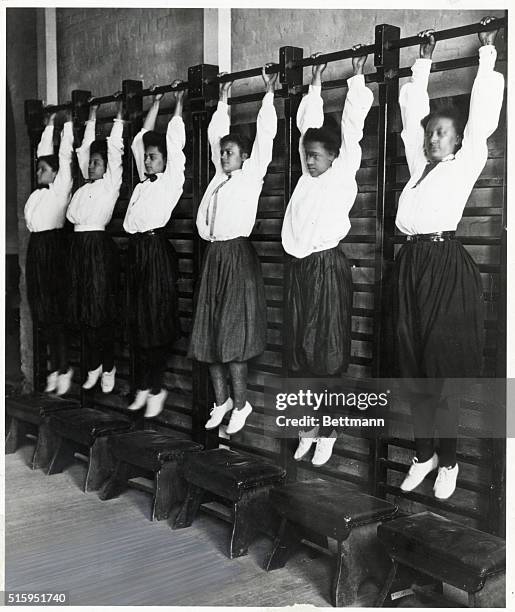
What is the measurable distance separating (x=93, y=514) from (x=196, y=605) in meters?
0.96

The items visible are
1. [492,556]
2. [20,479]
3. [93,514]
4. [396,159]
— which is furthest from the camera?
[20,479]

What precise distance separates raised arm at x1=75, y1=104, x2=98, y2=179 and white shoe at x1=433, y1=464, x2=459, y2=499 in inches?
92.8

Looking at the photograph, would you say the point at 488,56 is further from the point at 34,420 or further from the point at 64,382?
the point at 64,382

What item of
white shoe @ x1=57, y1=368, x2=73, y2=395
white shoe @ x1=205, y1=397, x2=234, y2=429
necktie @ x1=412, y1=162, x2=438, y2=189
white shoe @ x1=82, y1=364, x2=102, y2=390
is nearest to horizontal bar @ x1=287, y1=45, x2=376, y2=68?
necktie @ x1=412, y1=162, x2=438, y2=189

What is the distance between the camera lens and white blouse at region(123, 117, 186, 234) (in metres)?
3.40

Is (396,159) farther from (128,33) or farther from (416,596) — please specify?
(128,33)

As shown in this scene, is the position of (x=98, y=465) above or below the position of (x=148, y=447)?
below

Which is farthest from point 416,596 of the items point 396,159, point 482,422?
point 396,159

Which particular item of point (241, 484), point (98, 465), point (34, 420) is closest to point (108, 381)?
point (34, 420)

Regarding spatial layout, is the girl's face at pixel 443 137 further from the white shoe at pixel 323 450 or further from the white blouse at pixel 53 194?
the white blouse at pixel 53 194

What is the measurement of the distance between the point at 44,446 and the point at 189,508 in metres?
1.06

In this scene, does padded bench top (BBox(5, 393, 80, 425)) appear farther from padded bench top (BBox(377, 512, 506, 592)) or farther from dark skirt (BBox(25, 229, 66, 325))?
padded bench top (BBox(377, 512, 506, 592))

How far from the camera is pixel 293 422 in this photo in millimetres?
2877

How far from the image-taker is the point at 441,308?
2.46 meters
